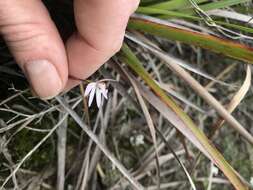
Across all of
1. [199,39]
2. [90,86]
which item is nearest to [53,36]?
[90,86]

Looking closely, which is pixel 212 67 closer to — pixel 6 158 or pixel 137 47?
pixel 137 47

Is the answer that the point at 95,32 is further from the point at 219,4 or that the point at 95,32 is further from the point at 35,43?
the point at 219,4

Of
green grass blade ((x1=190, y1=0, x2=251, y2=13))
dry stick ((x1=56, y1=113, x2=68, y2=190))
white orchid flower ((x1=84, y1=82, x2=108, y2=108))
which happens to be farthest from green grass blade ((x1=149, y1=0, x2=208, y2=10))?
dry stick ((x1=56, y1=113, x2=68, y2=190))

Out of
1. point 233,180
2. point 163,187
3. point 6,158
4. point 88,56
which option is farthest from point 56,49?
point 163,187

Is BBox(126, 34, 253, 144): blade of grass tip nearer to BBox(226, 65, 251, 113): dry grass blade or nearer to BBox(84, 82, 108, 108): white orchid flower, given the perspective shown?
BBox(226, 65, 251, 113): dry grass blade

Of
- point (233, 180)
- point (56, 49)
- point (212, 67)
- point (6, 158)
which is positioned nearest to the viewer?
point (56, 49)

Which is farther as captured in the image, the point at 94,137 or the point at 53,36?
the point at 94,137
